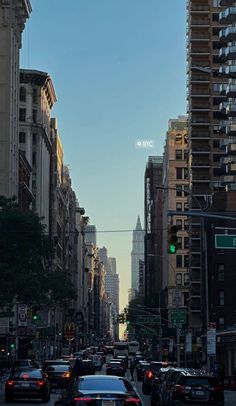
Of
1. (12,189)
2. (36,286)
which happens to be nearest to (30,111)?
(12,189)

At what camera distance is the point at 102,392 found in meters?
18.2

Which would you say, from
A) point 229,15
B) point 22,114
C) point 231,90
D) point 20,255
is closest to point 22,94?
point 22,114

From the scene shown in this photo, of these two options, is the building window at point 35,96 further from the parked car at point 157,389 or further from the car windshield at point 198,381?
the car windshield at point 198,381

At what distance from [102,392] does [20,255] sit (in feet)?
116

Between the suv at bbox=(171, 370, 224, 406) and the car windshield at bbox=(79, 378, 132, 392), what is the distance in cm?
832

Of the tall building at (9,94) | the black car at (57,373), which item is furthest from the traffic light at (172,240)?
the tall building at (9,94)

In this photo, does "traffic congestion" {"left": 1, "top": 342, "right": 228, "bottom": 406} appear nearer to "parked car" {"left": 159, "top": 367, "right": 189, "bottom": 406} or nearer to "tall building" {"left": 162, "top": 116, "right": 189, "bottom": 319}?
"parked car" {"left": 159, "top": 367, "right": 189, "bottom": 406}

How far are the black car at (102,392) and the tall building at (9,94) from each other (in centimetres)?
8132

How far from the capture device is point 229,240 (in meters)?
30.5

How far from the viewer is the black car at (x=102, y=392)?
1795 centimetres

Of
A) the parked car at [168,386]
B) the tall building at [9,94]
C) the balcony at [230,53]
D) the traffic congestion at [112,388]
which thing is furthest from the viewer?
the tall building at [9,94]

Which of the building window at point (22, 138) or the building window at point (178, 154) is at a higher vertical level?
the building window at point (178, 154)

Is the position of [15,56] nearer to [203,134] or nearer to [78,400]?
[203,134]

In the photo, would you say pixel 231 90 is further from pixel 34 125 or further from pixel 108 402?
pixel 108 402
